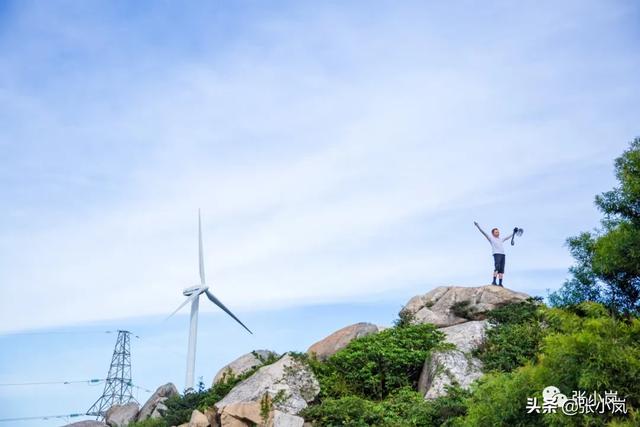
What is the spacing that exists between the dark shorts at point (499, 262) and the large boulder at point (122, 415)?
15.8 m

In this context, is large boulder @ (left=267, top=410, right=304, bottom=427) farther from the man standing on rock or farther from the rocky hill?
the man standing on rock

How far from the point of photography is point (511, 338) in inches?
829

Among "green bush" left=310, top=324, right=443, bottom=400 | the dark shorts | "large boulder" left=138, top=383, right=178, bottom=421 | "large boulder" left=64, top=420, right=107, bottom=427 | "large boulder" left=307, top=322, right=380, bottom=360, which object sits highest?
the dark shorts

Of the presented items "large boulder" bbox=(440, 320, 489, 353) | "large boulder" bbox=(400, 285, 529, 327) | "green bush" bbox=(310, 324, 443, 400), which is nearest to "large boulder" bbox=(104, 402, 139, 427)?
"green bush" bbox=(310, 324, 443, 400)

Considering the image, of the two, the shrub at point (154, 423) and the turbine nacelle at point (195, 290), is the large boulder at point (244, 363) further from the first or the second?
the turbine nacelle at point (195, 290)

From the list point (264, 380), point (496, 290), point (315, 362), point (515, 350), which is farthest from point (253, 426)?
point (496, 290)

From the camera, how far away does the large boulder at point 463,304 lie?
2411 centimetres

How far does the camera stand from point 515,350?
2047cm

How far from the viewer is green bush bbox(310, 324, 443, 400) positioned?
69.4 ft

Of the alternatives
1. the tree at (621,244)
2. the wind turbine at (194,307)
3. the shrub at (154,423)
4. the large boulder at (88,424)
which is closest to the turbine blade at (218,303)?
the wind turbine at (194,307)

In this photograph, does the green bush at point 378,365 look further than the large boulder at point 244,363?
No

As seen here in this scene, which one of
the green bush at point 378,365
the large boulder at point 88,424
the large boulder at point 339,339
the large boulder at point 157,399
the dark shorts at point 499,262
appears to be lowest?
the large boulder at point 88,424

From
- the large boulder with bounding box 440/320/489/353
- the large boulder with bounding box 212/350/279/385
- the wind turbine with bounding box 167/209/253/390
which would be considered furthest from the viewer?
the wind turbine with bounding box 167/209/253/390

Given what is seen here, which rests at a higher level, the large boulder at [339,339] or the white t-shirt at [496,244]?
the white t-shirt at [496,244]
